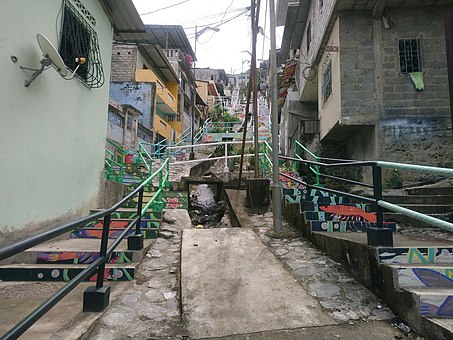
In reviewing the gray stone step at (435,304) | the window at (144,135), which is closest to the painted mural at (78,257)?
the gray stone step at (435,304)

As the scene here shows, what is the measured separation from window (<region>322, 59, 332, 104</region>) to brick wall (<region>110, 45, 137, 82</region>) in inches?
524

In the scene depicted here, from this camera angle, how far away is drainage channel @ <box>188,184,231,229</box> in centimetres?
742

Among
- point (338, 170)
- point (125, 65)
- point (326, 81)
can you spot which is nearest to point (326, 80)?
point (326, 81)

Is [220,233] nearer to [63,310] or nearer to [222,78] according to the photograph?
[63,310]

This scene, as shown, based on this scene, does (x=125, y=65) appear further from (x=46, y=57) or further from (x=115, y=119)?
(x=46, y=57)

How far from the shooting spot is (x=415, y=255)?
243cm

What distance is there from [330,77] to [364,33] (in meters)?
1.46

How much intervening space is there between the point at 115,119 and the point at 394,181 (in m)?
10.2

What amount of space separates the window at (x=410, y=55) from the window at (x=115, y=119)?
10.0 meters

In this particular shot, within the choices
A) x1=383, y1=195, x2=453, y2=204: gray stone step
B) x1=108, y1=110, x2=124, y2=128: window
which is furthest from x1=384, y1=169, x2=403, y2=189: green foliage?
x1=108, y1=110, x2=124, y2=128: window

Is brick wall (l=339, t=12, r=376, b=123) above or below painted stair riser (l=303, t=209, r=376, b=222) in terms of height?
above

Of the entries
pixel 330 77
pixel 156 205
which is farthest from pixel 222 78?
pixel 156 205

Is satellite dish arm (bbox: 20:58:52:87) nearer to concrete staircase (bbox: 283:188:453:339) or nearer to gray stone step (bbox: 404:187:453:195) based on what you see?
concrete staircase (bbox: 283:188:453:339)

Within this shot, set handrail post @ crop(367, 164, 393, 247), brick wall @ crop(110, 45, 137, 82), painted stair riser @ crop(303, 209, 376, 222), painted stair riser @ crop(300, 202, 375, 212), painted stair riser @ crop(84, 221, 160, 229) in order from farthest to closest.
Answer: brick wall @ crop(110, 45, 137, 82), painted stair riser @ crop(84, 221, 160, 229), painted stair riser @ crop(300, 202, 375, 212), painted stair riser @ crop(303, 209, 376, 222), handrail post @ crop(367, 164, 393, 247)
